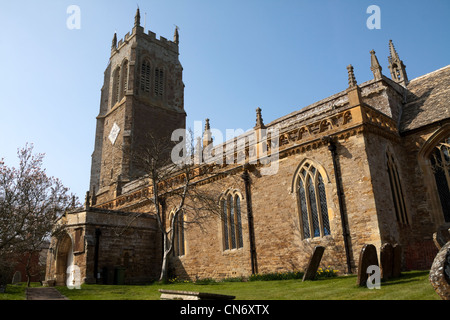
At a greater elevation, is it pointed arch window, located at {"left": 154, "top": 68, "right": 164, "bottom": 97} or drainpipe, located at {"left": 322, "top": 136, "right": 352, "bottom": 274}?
pointed arch window, located at {"left": 154, "top": 68, "right": 164, "bottom": 97}

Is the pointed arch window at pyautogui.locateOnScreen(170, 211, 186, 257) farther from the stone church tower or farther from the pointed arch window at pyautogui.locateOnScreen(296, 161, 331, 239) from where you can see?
the stone church tower

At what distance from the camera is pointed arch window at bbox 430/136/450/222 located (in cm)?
1491

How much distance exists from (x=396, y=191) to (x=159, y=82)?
3046cm

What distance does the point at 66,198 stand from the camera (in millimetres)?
21000

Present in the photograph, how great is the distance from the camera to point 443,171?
15.3 meters

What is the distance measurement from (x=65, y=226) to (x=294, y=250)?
12882 mm

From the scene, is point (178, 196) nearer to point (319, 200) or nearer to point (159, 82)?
point (319, 200)

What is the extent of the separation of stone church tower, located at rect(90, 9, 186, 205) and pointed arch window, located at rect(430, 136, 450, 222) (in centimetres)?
2443

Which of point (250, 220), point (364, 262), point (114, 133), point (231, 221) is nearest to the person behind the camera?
point (364, 262)

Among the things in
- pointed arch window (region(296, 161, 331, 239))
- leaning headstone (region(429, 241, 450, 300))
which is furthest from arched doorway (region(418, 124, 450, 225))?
leaning headstone (region(429, 241, 450, 300))

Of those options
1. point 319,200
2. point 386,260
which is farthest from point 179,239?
point 386,260

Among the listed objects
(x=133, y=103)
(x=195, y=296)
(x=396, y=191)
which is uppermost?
(x=133, y=103)

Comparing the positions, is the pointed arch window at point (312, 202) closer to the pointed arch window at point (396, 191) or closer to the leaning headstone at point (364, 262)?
the pointed arch window at point (396, 191)
